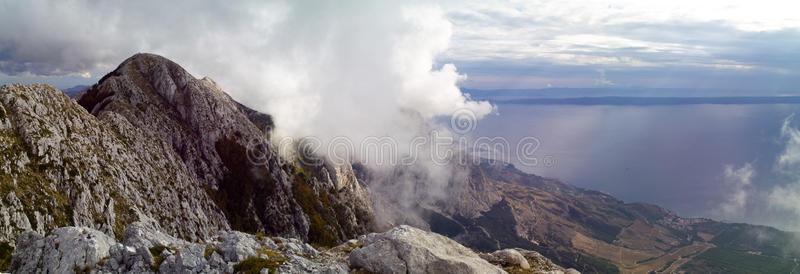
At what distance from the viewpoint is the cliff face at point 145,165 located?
3847cm

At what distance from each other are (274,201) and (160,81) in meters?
55.7

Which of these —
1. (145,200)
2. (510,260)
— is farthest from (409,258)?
(145,200)

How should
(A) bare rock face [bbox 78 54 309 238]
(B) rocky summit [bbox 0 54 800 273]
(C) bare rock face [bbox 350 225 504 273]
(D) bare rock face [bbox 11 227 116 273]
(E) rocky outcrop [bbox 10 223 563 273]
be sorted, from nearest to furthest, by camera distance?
(D) bare rock face [bbox 11 227 116 273]
(E) rocky outcrop [bbox 10 223 563 273]
(B) rocky summit [bbox 0 54 800 273]
(C) bare rock face [bbox 350 225 504 273]
(A) bare rock face [bbox 78 54 309 238]

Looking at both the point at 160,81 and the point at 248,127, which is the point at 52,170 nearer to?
the point at 160,81

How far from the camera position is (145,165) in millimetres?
68500

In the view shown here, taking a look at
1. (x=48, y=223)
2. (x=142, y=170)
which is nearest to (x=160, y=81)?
(x=142, y=170)

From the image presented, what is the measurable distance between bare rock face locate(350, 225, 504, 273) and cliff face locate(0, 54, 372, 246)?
29056mm

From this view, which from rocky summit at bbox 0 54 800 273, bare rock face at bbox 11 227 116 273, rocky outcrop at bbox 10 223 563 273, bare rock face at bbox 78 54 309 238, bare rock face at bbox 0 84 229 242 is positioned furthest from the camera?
bare rock face at bbox 78 54 309 238

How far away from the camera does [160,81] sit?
109 meters

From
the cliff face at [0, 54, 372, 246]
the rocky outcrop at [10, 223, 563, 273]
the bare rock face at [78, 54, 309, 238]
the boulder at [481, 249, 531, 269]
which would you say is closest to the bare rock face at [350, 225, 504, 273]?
the rocky outcrop at [10, 223, 563, 273]

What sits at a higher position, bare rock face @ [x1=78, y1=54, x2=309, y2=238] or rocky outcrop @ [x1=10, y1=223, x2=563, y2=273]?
bare rock face @ [x1=78, y1=54, x2=309, y2=238]

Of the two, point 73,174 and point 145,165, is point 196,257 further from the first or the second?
point 145,165

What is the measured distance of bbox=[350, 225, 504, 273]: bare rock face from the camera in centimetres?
2853

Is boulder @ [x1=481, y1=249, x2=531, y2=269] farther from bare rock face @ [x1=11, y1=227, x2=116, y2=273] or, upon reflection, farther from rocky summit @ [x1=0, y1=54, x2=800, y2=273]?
bare rock face @ [x1=11, y1=227, x2=116, y2=273]
